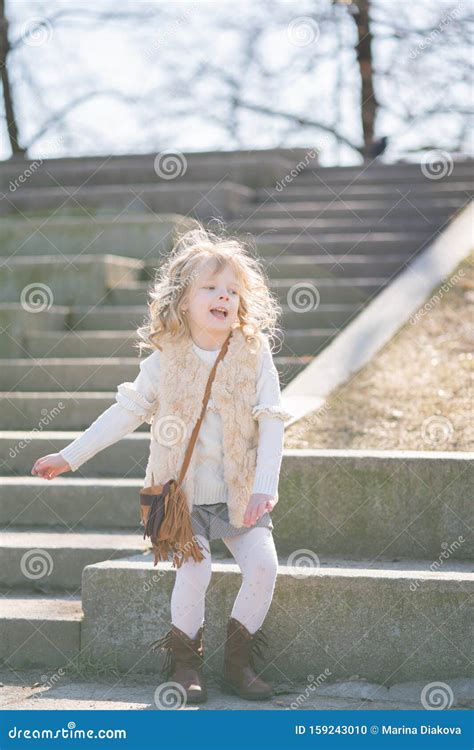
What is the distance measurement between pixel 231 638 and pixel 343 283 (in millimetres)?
4300

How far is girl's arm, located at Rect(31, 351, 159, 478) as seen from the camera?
378cm

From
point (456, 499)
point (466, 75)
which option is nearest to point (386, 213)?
point (456, 499)

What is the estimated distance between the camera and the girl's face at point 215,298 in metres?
3.81

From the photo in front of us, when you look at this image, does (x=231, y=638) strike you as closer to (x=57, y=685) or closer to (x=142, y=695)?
(x=142, y=695)

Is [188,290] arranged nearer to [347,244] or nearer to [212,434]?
[212,434]

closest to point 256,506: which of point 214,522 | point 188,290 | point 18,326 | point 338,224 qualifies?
point 214,522

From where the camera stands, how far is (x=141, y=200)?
945cm

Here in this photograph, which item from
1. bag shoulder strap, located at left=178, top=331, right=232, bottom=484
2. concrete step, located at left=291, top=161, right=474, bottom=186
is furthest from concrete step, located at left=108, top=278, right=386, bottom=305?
bag shoulder strap, located at left=178, top=331, right=232, bottom=484

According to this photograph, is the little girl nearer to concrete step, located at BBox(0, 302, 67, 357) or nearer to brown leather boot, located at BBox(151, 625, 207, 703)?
brown leather boot, located at BBox(151, 625, 207, 703)

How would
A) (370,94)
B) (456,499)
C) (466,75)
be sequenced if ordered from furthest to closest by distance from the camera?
(466,75) → (370,94) → (456,499)

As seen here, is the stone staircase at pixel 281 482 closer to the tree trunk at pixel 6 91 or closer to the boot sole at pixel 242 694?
the boot sole at pixel 242 694

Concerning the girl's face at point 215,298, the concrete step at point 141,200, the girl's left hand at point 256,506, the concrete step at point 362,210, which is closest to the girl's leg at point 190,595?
the girl's left hand at point 256,506

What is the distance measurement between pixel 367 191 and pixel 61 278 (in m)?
3.25
